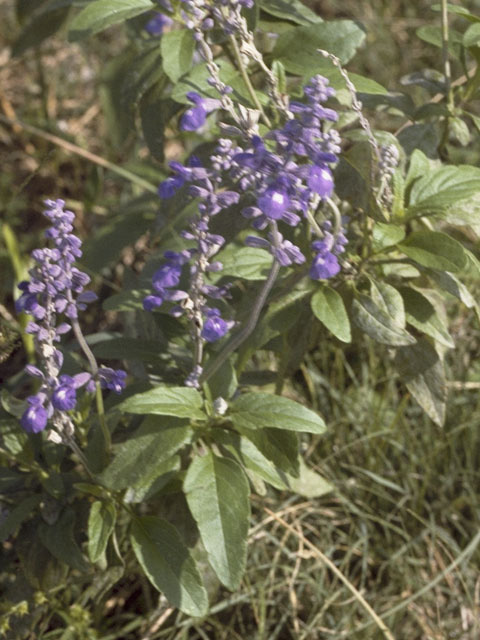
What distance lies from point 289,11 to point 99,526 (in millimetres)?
1624

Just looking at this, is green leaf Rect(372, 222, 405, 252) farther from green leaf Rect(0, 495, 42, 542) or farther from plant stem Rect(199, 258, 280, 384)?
green leaf Rect(0, 495, 42, 542)

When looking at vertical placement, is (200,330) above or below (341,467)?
above

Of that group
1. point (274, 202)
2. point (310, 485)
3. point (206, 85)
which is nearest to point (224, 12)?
point (206, 85)

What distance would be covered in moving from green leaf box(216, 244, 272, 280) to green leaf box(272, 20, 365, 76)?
0.55 meters

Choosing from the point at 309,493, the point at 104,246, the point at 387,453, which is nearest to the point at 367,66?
the point at 104,246

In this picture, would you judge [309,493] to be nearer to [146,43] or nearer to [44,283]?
[44,283]

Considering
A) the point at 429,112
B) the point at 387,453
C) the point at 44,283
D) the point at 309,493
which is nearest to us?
the point at 44,283

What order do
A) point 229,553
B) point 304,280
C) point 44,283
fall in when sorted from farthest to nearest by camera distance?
1. point 304,280
2. point 229,553
3. point 44,283

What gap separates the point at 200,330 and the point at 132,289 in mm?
620

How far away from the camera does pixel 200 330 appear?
2357mm

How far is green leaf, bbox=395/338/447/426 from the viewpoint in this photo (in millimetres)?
2707

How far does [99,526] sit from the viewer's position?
2414mm

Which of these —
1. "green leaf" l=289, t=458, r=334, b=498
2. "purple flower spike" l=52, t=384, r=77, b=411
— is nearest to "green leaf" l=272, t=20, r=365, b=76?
"purple flower spike" l=52, t=384, r=77, b=411

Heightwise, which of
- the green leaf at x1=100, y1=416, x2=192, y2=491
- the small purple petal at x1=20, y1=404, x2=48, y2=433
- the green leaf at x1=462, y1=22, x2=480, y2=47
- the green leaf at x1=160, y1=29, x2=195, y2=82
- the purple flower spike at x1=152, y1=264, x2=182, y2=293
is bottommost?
the green leaf at x1=100, y1=416, x2=192, y2=491
